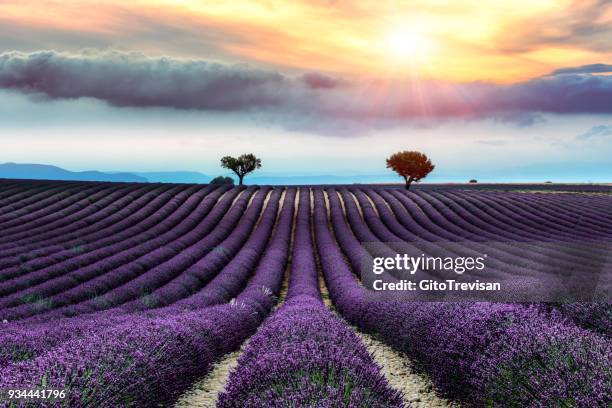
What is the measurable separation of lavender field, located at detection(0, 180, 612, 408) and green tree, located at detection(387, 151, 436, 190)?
29.3 m

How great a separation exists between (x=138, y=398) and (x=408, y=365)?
4724 mm

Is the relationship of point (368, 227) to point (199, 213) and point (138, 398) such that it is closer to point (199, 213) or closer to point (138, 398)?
point (199, 213)

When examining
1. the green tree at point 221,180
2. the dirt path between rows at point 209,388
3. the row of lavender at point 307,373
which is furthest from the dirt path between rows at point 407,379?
the green tree at point 221,180

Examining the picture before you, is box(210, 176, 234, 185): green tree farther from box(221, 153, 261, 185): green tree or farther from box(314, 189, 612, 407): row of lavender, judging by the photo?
box(314, 189, 612, 407): row of lavender

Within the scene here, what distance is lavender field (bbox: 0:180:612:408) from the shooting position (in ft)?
13.5

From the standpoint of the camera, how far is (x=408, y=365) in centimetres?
768

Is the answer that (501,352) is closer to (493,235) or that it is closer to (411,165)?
(493,235)

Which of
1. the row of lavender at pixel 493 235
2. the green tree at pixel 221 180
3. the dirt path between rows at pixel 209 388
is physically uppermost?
the green tree at pixel 221 180

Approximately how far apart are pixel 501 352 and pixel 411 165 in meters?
61.1

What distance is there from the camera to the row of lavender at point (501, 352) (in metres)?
3.83

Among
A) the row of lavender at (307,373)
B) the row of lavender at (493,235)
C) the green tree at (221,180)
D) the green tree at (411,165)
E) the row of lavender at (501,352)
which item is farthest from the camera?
the green tree at (221,180)

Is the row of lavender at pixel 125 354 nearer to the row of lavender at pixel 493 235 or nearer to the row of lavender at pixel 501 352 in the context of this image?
the row of lavender at pixel 501 352

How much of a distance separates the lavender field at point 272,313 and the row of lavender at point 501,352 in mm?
22

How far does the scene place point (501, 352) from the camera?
16.0 ft
